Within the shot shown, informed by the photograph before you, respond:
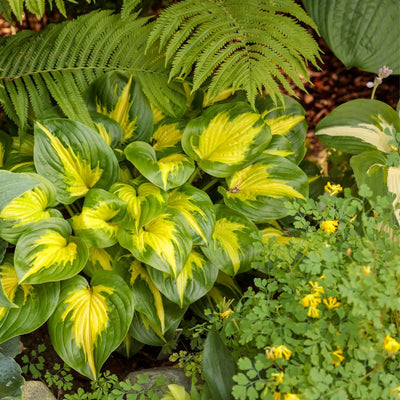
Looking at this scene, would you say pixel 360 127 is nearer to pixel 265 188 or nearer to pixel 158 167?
pixel 265 188

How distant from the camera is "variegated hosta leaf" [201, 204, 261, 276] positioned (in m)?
1.49

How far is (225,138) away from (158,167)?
263mm

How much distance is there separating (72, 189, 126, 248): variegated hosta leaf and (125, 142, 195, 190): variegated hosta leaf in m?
0.12

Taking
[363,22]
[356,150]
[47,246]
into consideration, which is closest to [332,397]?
[47,246]

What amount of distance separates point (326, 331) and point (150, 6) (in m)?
1.63

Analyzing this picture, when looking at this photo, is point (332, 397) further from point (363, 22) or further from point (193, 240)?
point (363, 22)

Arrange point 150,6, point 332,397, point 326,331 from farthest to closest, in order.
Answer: point 150,6, point 326,331, point 332,397

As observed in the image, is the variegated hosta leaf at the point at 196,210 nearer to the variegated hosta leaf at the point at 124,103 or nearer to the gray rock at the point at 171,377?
the variegated hosta leaf at the point at 124,103

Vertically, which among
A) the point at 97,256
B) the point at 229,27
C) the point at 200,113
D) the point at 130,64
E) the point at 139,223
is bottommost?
the point at 97,256

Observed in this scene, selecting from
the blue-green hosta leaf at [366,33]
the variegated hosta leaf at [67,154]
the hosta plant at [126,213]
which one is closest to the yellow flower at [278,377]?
the hosta plant at [126,213]

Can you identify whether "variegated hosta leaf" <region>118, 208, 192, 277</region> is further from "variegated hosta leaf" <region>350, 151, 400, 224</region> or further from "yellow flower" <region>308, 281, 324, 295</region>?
"variegated hosta leaf" <region>350, 151, 400, 224</region>

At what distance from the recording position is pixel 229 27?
1.51m

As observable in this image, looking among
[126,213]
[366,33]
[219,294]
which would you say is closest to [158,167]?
[126,213]

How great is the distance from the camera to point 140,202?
56.3 inches
